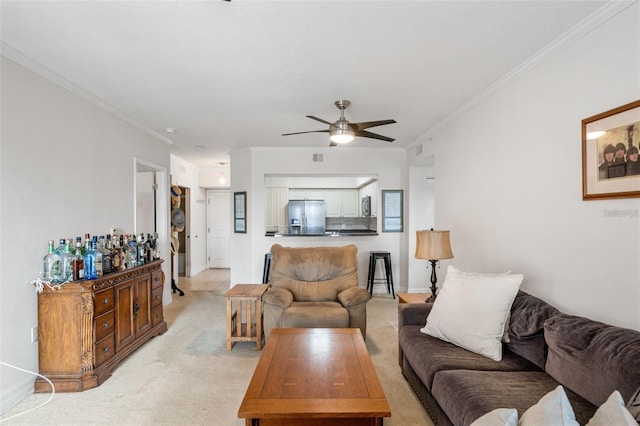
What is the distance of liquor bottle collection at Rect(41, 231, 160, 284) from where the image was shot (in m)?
2.70

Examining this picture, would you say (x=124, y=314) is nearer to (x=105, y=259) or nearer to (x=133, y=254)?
(x=105, y=259)

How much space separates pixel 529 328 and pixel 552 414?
4.33 feet

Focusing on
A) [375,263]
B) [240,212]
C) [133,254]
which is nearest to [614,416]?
[133,254]

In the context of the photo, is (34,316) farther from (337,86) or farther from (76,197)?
(337,86)

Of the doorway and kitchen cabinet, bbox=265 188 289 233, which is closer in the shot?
the doorway

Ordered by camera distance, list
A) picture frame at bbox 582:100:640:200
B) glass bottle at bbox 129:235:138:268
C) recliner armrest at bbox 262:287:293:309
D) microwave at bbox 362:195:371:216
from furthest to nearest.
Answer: microwave at bbox 362:195:371:216, glass bottle at bbox 129:235:138:268, recliner armrest at bbox 262:287:293:309, picture frame at bbox 582:100:640:200

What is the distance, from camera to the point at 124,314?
3.16 meters

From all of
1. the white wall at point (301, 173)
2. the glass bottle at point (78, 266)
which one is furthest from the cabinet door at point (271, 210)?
the glass bottle at point (78, 266)

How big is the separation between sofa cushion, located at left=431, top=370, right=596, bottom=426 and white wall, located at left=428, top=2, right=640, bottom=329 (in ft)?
1.93

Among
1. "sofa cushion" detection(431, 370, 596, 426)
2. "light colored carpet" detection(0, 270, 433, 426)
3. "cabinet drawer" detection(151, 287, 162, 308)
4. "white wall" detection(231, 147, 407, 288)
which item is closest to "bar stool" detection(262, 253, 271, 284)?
"white wall" detection(231, 147, 407, 288)

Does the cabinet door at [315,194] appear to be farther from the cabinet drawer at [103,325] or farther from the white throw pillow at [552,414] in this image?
the white throw pillow at [552,414]

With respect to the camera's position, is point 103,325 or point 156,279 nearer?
point 103,325

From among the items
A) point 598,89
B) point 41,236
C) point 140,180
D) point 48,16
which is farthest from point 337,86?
point 140,180

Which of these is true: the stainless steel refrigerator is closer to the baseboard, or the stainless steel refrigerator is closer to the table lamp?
the table lamp
